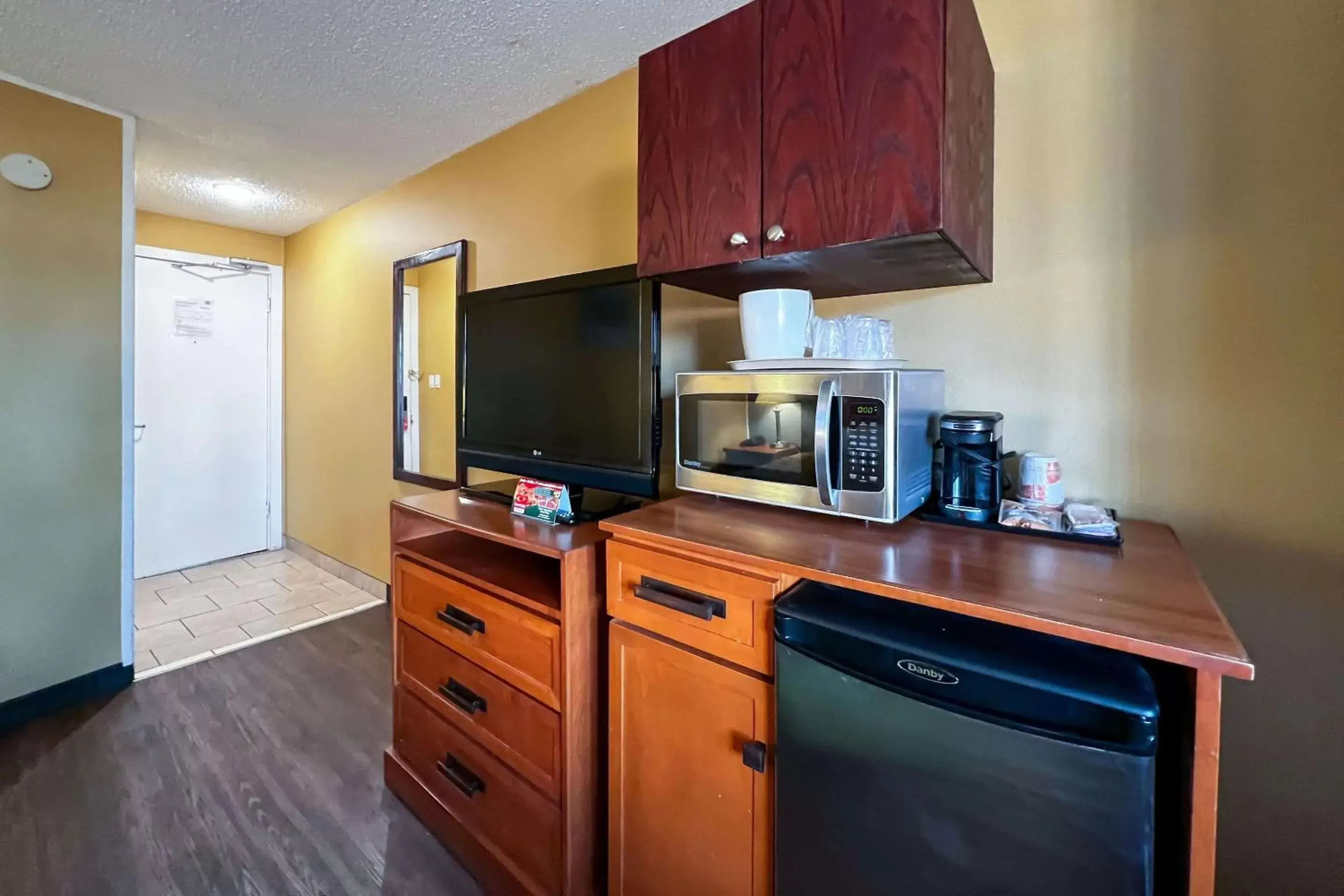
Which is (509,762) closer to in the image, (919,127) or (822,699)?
(822,699)

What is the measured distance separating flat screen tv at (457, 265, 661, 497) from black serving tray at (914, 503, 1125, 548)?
2.21ft

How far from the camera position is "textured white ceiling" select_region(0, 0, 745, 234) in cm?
165

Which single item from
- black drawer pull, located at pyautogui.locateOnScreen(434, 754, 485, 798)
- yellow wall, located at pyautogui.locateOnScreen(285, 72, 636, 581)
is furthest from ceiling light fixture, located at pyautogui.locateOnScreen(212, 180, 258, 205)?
black drawer pull, located at pyautogui.locateOnScreen(434, 754, 485, 798)

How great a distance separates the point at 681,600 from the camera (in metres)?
1.04

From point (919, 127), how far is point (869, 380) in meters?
0.44

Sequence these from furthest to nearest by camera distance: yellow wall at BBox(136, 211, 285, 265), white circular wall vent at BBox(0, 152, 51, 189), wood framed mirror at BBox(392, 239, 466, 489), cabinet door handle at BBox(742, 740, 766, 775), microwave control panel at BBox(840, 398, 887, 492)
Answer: yellow wall at BBox(136, 211, 285, 265), wood framed mirror at BBox(392, 239, 466, 489), white circular wall vent at BBox(0, 152, 51, 189), microwave control panel at BBox(840, 398, 887, 492), cabinet door handle at BBox(742, 740, 766, 775)

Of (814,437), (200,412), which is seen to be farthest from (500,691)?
(200,412)

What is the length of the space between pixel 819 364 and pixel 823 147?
416 millimetres

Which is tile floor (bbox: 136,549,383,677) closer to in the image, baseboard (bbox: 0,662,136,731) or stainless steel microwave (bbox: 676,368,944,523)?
baseboard (bbox: 0,662,136,731)

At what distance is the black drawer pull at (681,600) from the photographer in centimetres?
100

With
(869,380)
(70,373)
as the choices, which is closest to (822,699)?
(869,380)

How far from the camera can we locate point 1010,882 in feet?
2.28

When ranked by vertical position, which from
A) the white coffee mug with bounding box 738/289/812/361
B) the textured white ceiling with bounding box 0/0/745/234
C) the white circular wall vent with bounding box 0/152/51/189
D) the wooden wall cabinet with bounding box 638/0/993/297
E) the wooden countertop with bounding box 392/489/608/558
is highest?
the textured white ceiling with bounding box 0/0/745/234

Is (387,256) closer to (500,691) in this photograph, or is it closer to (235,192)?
(235,192)
